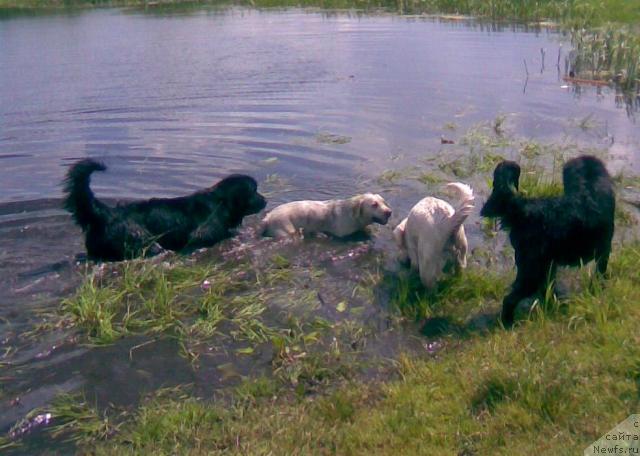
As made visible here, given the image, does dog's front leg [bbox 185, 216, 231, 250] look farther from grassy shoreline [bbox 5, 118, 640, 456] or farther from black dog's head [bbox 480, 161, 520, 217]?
black dog's head [bbox 480, 161, 520, 217]

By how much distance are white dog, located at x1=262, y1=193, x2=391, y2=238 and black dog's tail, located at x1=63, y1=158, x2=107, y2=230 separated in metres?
1.89

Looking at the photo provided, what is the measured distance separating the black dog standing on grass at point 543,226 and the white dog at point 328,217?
7.62 feet

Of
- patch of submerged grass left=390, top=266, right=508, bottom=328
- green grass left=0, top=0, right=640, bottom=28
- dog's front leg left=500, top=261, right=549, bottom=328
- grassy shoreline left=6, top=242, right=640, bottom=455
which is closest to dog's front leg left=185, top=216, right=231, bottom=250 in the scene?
patch of submerged grass left=390, top=266, right=508, bottom=328

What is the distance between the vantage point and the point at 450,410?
16.0 ft

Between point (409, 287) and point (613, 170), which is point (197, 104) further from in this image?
point (409, 287)

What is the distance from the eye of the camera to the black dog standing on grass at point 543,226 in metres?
6.14

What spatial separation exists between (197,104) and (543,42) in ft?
31.8

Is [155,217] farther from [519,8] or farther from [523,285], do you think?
[519,8]

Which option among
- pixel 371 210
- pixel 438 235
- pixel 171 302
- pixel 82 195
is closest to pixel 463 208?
pixel 438 235

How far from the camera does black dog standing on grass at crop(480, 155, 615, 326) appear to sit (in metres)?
6.14

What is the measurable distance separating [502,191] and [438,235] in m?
0.93

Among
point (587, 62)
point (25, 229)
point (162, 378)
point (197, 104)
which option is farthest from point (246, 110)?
point (162, 378)

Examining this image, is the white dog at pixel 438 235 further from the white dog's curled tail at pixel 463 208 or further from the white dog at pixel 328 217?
the white dog at pixel 328 217

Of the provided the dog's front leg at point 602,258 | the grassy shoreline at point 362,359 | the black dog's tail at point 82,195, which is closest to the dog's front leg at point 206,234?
the grassy shoreline at point 362,359
